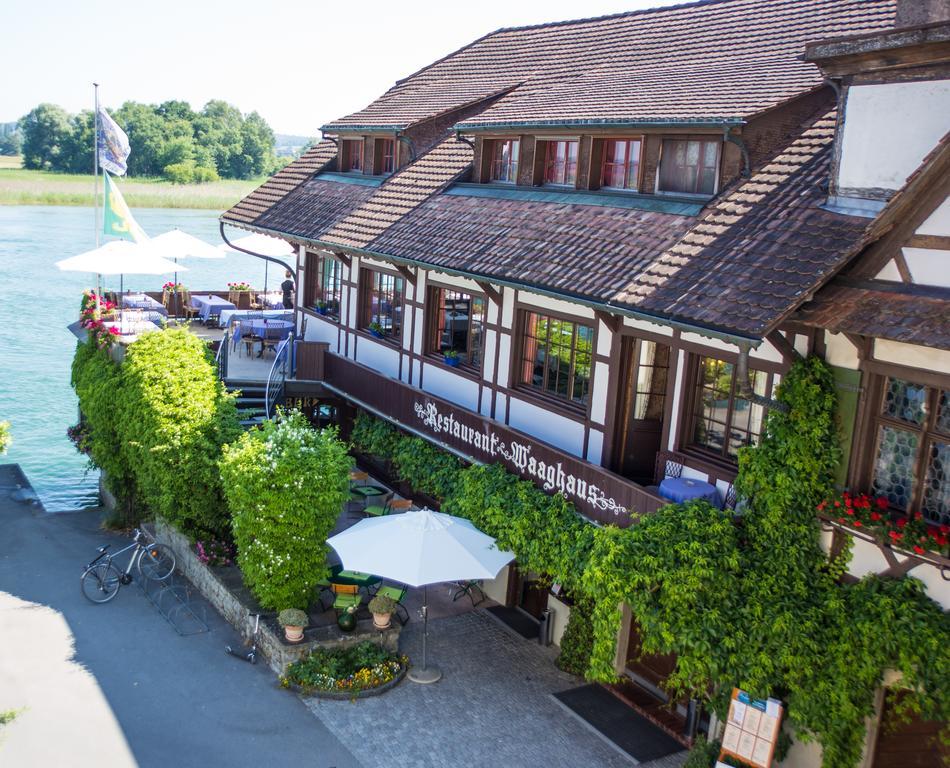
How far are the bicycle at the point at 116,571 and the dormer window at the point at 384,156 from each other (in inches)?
341

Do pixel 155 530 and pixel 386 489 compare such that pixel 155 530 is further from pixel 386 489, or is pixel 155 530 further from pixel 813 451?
pixel 813 451

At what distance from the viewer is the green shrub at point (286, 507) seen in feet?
51.4

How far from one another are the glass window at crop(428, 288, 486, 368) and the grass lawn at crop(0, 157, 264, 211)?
68.4 m

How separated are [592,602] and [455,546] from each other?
2.11m

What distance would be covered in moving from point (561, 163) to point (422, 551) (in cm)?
627

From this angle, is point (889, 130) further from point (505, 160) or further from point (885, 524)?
point (505, 160)

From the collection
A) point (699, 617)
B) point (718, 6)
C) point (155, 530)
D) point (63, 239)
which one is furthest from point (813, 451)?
point (63, 239)

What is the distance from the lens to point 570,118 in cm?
1540

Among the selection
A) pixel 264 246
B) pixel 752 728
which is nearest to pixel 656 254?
pixel 752 728

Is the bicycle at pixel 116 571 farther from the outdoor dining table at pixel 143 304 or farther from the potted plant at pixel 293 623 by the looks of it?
the outdoor dining table at pixel 143 304

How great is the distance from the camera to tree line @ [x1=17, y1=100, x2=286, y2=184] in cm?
9344

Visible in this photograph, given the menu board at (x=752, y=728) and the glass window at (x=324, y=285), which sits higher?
the glass window at (x=324, y=285)

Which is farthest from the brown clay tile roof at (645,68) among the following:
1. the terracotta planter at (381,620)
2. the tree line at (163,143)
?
the tree line at (163,143)

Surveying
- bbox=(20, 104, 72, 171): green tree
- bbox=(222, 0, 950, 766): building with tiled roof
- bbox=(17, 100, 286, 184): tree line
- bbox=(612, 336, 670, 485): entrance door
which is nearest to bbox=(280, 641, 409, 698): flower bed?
bbox=(222, 0, 950, 766): building with tiled roof
